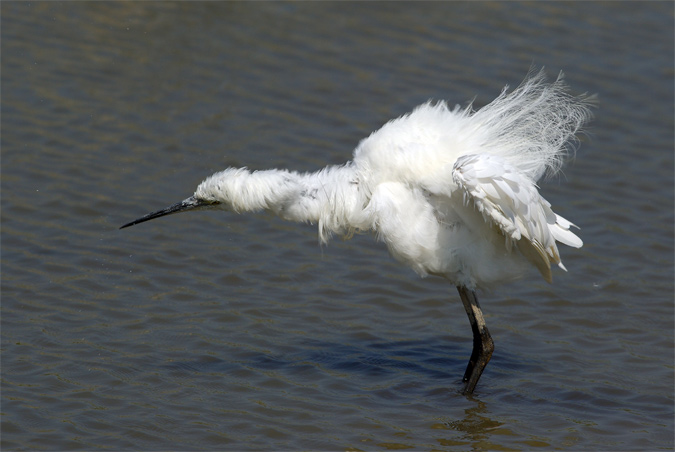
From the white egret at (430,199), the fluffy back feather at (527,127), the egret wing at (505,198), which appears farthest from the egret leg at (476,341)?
the fluffy back feather at (527,127)

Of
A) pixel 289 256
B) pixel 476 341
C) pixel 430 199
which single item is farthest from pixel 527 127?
pixel 289 256

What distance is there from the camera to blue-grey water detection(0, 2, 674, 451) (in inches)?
244

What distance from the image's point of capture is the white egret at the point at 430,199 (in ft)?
19.4

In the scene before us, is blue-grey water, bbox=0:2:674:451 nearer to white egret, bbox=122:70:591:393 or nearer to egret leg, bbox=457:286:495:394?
egret leg, bbox=457:286:495:394

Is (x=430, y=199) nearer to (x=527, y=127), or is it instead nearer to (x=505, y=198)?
(x=505, y=198)

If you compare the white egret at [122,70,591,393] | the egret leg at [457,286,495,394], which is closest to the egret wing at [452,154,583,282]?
the white egret at [122,70,591,393]

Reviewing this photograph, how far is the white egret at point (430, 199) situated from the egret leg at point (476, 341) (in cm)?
10

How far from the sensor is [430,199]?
238 inches

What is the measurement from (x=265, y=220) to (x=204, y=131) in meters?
1.79

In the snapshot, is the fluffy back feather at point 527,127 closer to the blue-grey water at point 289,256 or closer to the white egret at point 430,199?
the white egret at point 430,199

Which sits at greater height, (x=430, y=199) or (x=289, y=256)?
(x=430, y=199)

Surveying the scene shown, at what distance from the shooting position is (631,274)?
818cm

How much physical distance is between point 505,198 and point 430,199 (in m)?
0.60

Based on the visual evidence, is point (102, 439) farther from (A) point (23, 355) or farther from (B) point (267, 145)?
(B) point (267, 145)
